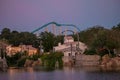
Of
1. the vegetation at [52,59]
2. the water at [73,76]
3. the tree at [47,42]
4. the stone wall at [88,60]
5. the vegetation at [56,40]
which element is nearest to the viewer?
Answer: the water at [73,76]

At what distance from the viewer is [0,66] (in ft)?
320

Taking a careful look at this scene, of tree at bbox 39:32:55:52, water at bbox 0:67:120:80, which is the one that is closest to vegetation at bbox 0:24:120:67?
tree at bbox 39:32:55:52

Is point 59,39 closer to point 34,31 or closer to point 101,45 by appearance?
point 34,31

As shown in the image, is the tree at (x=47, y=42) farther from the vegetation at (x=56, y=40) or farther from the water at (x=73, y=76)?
the water at (x=73, y=76)

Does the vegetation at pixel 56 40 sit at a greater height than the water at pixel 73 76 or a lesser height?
greater

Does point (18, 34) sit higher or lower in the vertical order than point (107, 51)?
higher

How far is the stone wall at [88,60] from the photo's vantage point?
85.6 meters

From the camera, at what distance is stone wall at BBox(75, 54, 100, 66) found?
85.6 metres

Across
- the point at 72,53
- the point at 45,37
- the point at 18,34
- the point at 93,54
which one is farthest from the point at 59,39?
the point at 93,54

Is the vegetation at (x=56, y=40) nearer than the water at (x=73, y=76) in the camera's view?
No

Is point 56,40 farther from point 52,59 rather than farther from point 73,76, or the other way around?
point 73,76

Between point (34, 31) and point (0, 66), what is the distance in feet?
210

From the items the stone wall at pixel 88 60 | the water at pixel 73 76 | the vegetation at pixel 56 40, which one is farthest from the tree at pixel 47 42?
the water at pixel 73 76

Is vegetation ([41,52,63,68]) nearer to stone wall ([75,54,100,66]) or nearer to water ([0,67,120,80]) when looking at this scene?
stone wall ([75,54,100,66])
